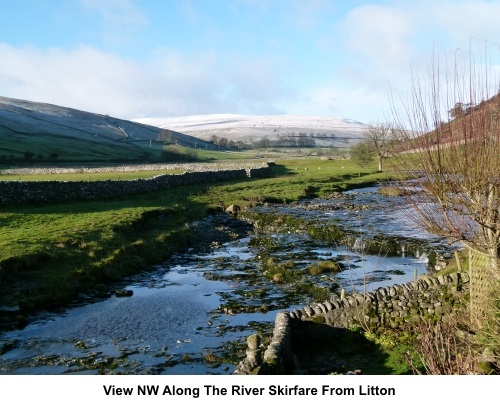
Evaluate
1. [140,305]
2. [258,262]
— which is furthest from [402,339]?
[258,262]

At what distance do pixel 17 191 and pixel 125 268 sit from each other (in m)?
14.5

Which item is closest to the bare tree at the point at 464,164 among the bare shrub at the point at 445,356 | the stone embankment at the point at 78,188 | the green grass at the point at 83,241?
the bare shrub at the point at 445,356

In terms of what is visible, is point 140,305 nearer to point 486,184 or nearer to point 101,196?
point 486,184

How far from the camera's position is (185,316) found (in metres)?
21.4

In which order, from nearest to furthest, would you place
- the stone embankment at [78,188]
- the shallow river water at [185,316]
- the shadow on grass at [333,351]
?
1. the shadow on grass at [333,351]
2. the shallow river water at [185,316]
3. the stone embankment at [78,188]

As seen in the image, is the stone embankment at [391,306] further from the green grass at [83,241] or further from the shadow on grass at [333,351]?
the green grass at [83,241]

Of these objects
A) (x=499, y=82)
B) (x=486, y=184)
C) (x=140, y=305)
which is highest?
(x=499, y=82)

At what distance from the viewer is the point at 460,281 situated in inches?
672

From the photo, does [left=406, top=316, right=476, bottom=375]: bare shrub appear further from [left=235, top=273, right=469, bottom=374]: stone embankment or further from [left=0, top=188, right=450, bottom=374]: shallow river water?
[left=0, top=188, right=450, bottom=374]: shallow river water

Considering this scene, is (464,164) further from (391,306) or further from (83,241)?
(83,241)

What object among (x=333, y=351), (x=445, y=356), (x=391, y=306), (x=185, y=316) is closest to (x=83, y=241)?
(x=185, y=316)

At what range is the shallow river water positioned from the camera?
642 inches

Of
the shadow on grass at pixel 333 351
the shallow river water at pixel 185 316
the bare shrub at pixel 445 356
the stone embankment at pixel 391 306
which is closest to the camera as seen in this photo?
the bare shrub at pixel 445 356

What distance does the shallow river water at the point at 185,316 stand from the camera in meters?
16.3
